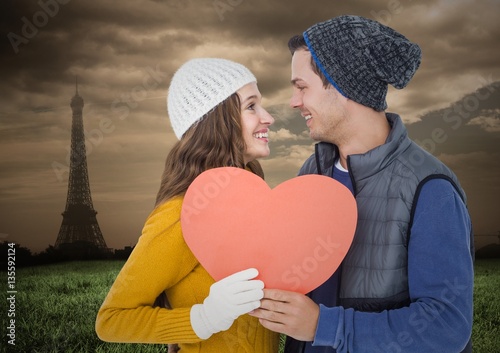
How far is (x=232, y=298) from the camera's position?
1383 mm

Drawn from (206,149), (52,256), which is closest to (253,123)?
(206,149)

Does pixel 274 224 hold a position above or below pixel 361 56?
below

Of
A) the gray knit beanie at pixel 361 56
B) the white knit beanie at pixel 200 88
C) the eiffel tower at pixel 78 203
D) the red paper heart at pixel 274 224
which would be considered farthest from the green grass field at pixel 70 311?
the eiffel tower at pixel 78 203

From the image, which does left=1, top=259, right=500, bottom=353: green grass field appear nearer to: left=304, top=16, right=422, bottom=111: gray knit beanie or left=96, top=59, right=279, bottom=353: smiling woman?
left=96, top=59, right=279, bottom=353: smiling woman

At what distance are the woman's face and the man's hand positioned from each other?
524 mm

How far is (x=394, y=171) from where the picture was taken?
160cm

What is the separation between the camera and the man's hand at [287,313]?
4.57 ft

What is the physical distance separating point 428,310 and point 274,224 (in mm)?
459

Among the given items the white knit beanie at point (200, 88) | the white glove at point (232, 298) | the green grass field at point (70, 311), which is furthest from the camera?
the green grass field at point (70, 311)

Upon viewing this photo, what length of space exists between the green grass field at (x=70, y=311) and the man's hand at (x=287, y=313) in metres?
2.20

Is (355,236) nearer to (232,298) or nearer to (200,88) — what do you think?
(232,298)

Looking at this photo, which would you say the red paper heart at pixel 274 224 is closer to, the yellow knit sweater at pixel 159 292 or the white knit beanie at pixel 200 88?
the yellow knit sweater at pixel 159 292

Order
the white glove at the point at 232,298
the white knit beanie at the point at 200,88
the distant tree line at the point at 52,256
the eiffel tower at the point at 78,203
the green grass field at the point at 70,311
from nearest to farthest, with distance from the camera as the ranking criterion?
the white glove at the point at 232,298 < the white knit beanie at the point at 200,88 < the green grass field at the point at 70,311 < the distant tree line at the point at 52,256 < the eiffel tower at the point at 78,203

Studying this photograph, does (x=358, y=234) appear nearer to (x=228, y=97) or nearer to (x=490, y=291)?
(x=228, y=97)
